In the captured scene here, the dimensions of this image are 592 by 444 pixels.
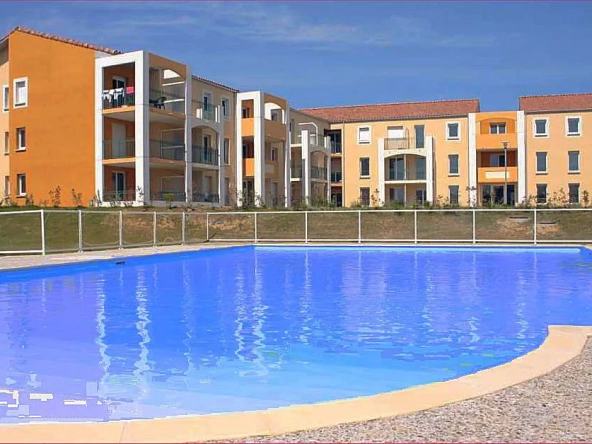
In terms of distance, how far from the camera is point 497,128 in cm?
4606

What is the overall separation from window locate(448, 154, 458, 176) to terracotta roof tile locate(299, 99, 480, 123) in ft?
10.1

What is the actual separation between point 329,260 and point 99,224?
10.7m

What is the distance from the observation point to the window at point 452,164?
46000mm

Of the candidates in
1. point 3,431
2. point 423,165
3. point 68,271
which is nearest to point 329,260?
point 68,271

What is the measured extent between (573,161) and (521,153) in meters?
3.70

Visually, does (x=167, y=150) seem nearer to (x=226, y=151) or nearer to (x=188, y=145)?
(x=188, y=145)

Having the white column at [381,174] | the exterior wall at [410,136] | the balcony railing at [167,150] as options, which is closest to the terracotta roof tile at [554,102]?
the exterior wall at [410,136]

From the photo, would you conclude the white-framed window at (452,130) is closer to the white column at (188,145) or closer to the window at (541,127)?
the window at (541,127)

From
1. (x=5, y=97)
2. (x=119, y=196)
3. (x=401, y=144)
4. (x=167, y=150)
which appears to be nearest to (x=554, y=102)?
(x=401, y=144)

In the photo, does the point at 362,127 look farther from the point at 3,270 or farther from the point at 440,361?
the point at 440,361

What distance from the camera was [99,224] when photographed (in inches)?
1044

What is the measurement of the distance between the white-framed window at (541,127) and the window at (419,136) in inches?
294

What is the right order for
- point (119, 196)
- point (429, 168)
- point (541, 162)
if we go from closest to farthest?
point (119, 196) → point (541, 162) → point (429, 168)

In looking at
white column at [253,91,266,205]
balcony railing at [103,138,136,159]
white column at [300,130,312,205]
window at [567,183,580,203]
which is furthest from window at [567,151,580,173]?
balcony railing at [103,138,136,159]
